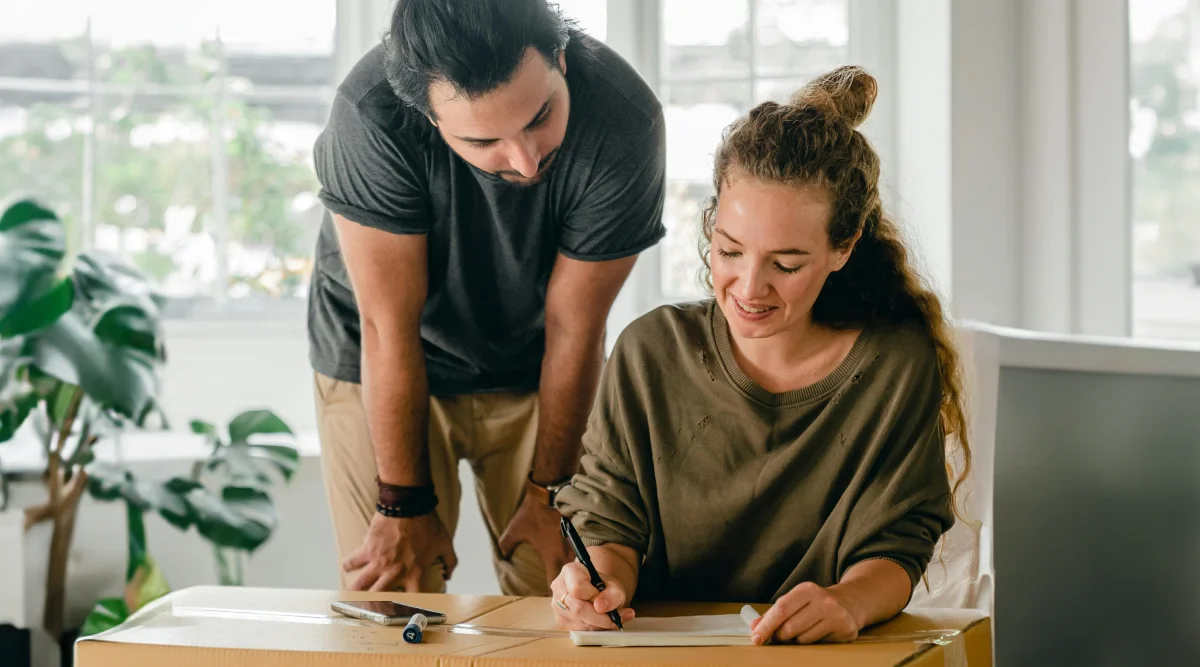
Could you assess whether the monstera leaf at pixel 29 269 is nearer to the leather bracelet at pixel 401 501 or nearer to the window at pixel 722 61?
the leather bracelet at pixel 401 501

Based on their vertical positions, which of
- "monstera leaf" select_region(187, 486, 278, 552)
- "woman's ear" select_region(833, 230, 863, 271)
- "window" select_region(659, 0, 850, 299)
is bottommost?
"monstera leaf" select_region(187, 486, 278, 552)

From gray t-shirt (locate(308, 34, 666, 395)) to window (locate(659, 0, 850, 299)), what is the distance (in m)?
1.15

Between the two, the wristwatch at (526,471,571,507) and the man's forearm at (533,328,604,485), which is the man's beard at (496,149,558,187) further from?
the wristwatch at (526,471,571,507)

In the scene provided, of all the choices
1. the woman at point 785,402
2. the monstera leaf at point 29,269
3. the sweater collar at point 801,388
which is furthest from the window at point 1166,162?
the monstera leaf at point 29,269

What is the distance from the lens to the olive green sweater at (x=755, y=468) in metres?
1.16

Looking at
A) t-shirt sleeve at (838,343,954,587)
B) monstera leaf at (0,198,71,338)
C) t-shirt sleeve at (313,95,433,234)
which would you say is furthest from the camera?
monstera leaf at (0,198,71,338)

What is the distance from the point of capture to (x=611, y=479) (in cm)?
123

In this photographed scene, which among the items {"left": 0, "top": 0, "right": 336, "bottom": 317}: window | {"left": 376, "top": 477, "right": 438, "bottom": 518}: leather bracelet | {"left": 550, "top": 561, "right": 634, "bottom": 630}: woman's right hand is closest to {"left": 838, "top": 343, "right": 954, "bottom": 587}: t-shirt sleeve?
{"left": 550, "top": 561, "right": 634, "bottom": 630}: woman's right hand

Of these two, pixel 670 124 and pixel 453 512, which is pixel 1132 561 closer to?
pixel 453 512

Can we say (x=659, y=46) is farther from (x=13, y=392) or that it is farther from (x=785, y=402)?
(x=785, y=402)

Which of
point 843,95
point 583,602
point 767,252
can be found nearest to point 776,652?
point 583,602

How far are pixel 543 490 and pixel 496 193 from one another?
1.42ft

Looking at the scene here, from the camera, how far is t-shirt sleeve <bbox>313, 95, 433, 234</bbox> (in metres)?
1.37

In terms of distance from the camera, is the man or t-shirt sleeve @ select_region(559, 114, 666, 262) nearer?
the man
